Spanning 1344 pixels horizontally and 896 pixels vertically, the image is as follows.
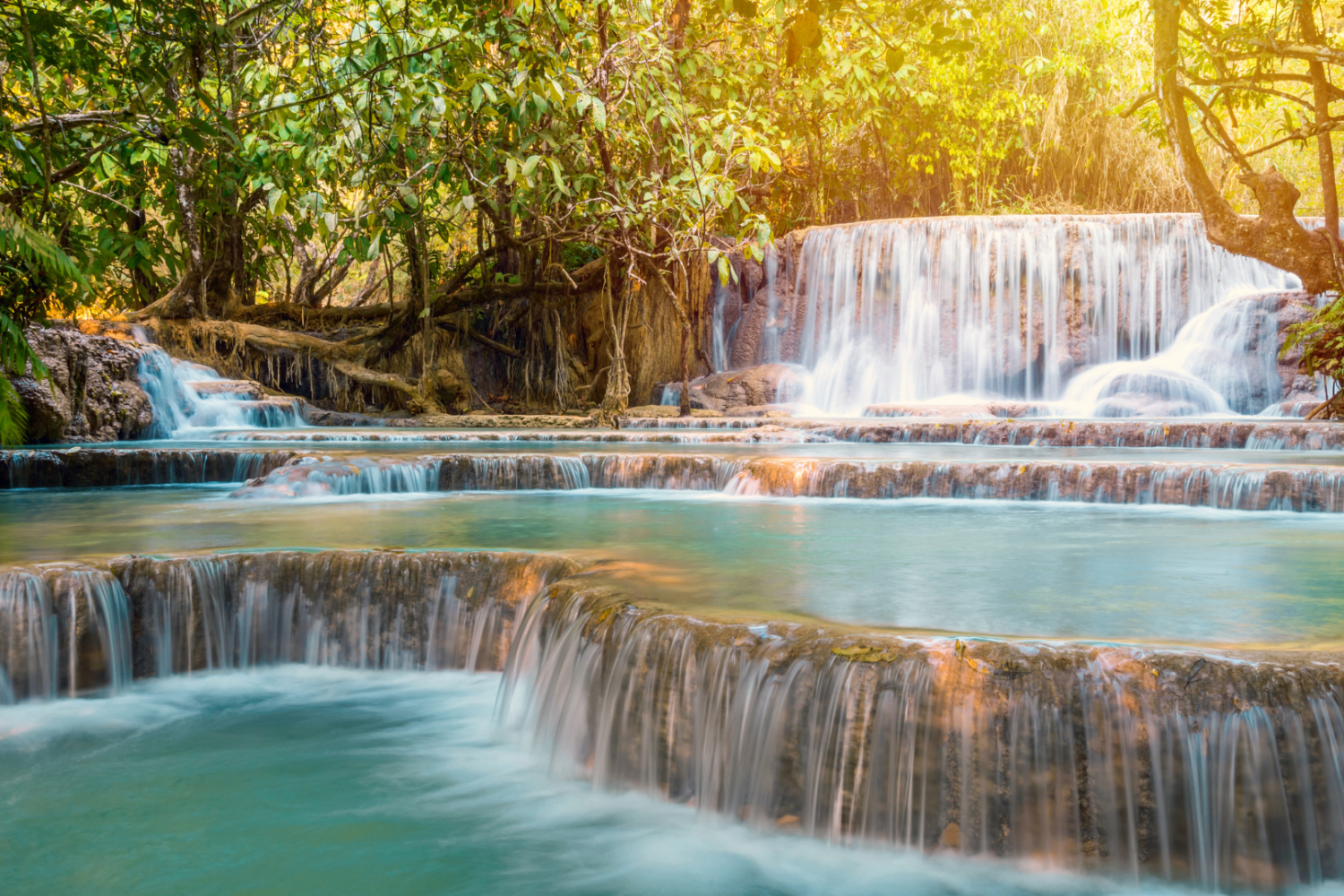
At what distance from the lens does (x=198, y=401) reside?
11.4 meters

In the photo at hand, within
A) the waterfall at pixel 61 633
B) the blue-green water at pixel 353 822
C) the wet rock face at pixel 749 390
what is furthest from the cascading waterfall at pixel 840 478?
the wet rock face at pixel 749 390

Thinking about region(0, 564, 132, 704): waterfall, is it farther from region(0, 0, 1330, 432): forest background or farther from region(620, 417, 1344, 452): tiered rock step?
region(620, 417, 1344, 452): tiered rock step

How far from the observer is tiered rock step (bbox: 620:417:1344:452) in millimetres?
7523

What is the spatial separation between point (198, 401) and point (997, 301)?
34.8ft

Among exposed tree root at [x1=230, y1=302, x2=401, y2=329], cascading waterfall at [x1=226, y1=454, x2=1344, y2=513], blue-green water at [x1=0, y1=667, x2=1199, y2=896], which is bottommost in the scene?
blue-green water at [x1=0, y1=667, x2=1199, y2=896]

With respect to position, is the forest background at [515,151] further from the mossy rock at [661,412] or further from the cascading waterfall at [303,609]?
the cascading waterfall at [303,609]

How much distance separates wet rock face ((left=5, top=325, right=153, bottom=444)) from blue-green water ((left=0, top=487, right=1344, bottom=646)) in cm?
294

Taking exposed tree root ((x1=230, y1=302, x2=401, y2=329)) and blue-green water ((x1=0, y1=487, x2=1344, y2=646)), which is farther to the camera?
exposed tree root ((x1=230, y1=302, x2=401, y2=329))

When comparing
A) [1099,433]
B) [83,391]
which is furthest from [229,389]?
[1099,433]

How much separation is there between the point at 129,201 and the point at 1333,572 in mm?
5399

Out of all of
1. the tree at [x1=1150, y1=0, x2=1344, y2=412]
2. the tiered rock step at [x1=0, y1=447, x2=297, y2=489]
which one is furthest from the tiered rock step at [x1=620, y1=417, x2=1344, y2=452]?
the tiered rock step at [x1=0, y1=447, x2=297, y2=489]

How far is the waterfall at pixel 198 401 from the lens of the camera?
1090 cm

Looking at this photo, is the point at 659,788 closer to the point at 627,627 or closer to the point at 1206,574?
the point at 627,627

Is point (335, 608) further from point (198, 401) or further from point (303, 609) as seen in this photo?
point (198, 401)
